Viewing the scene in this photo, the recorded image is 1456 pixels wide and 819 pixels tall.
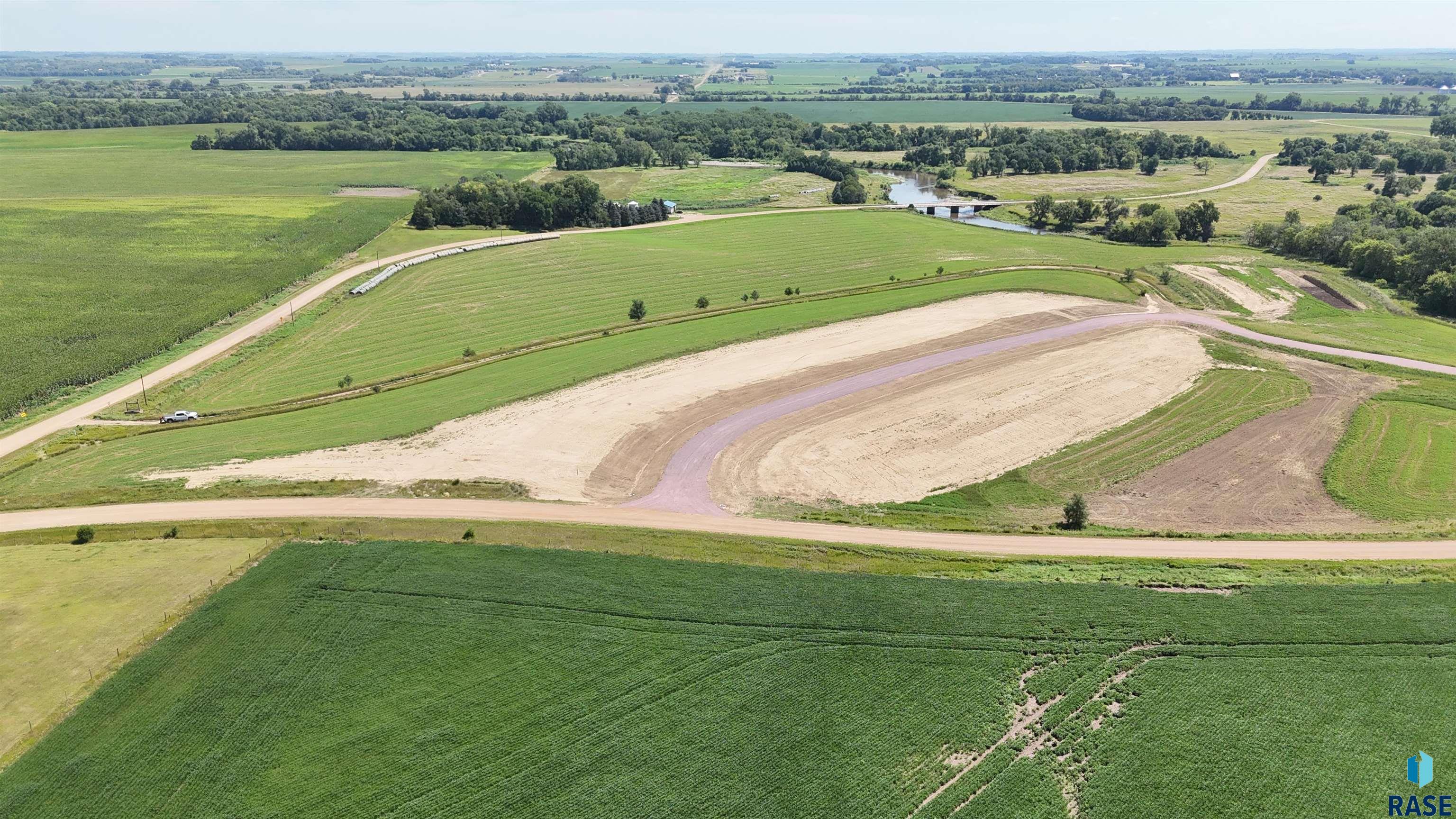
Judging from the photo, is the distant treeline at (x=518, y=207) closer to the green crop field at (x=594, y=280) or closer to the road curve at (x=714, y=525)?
the green crop field at (x=594, y=280)

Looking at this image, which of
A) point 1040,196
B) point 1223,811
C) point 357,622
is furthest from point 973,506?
point 1040,196

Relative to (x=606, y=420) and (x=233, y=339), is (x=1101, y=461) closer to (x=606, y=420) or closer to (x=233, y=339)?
(x=606, y=420)

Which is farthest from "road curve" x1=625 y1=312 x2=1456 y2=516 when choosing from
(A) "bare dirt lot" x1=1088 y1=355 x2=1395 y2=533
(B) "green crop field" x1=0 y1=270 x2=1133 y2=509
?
(A) "bare dirt lot" x1=1088 y1=355 x2=1395 y2=533

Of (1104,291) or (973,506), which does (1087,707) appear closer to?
(973,506)

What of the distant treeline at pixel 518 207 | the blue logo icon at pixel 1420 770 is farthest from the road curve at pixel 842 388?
the distant treeline at pixel 518 207

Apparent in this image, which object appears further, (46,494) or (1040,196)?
(1040,196)

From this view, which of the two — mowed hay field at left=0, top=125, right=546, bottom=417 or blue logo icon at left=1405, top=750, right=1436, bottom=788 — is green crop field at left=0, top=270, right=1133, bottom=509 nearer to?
mowed hay field at left=0, top=125, right=546, bottom=417
